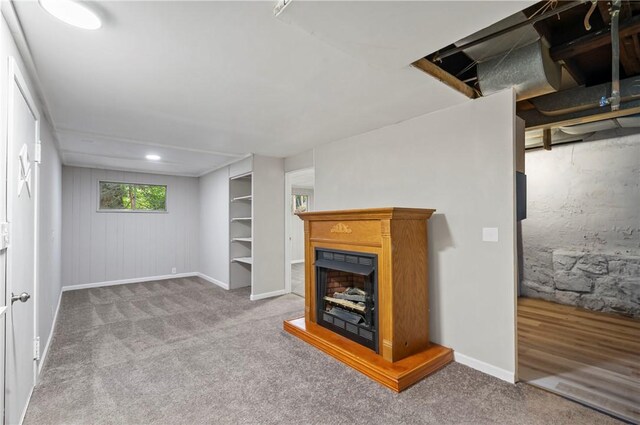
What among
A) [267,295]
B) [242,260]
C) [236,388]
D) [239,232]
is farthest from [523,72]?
[239,232]

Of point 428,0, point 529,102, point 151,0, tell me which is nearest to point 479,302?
point 529,102

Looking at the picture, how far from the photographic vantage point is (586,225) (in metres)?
4.26

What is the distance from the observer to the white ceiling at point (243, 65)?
1549 millimetres

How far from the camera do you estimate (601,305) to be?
4070 mm

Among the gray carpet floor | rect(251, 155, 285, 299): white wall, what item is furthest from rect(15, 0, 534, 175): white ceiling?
the gray carpet floor

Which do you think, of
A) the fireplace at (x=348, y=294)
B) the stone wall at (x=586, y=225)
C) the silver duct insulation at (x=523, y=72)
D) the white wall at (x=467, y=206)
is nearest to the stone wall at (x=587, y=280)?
the stone wall at (x=586, y=225)

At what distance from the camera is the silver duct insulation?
6.95 feet

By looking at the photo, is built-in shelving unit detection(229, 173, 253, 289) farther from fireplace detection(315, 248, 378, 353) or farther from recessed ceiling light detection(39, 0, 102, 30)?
recessed ceiling light detection(39, 0, 102, 30)

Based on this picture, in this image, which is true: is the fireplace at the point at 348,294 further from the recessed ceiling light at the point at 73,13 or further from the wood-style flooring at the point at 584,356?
the recessed ceiling light at the point at 73,13

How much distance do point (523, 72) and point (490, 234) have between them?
124 cm

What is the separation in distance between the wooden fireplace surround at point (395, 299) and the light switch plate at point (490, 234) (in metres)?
0.48

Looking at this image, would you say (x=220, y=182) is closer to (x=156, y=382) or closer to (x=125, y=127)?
(x=125, y=127)

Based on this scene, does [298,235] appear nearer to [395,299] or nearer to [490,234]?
[395,299]

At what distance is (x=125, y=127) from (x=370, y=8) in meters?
3.14
